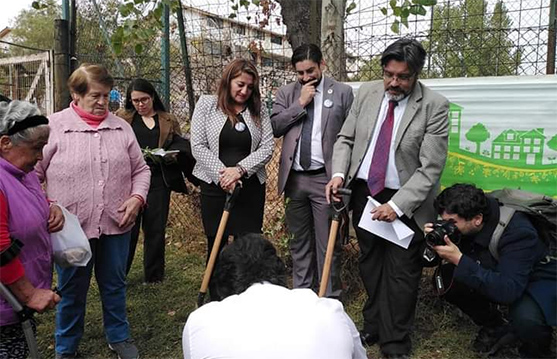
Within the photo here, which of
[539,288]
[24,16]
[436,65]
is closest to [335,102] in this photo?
[436,65]

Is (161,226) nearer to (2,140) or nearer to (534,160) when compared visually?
(2,140)

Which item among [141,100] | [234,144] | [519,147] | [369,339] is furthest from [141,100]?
[519,147]

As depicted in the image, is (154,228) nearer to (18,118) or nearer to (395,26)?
(18,118)

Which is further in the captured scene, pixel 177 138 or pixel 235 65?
pixel 177 138

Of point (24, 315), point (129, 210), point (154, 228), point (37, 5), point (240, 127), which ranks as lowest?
point (154, 228)

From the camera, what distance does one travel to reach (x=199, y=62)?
502 cm

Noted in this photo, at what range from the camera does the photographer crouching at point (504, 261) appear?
8.68 ft

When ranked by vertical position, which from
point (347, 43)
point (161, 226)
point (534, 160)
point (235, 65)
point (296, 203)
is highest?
point (347, 43)

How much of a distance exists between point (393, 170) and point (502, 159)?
996 mm

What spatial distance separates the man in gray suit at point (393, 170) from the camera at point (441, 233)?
0.56 ft

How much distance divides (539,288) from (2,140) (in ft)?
8.91

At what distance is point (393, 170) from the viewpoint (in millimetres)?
2889

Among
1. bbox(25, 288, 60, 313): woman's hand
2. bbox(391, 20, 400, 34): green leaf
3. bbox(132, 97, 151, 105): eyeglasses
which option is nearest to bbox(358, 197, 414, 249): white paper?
bbox(391, 20, 400, 34): green leaf

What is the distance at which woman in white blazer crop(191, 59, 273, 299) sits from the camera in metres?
3.21
